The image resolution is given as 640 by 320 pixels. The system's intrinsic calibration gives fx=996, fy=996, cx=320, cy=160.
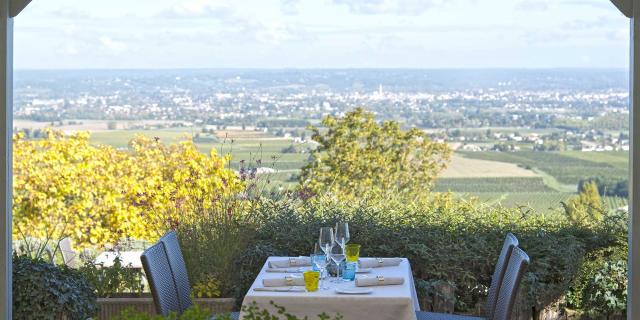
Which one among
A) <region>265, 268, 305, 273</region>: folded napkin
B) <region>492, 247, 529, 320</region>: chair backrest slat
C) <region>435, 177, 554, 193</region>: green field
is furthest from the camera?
<region>435, 177, 554, 193</region>: green field

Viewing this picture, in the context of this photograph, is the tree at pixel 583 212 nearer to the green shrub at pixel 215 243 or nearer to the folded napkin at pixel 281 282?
the green shrub at pixel 215 243

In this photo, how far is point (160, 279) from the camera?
482 centimetres

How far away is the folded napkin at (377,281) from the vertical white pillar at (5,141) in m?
1.98

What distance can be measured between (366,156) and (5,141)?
4335 millimetres

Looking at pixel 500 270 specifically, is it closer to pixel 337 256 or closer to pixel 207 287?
pixel 337 256

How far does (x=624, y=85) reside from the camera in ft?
34.5

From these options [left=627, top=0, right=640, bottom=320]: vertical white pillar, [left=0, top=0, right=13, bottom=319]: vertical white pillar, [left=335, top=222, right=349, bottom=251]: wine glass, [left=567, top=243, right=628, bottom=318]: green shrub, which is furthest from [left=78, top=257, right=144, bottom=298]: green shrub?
[left=627, top=0, right=640, bottom=320]: vertical white pillar

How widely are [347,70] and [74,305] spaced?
576cm

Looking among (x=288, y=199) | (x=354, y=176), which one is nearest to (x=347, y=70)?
(x=354, y=176)

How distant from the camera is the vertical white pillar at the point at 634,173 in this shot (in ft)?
16.8

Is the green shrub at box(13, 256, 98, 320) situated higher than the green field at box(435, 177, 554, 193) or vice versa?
the green field at box(435, 177, 554, 193)

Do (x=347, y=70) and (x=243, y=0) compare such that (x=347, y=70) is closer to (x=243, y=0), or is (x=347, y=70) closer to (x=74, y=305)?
(x=243, y=0)

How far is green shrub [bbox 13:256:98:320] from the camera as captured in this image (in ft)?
18.9

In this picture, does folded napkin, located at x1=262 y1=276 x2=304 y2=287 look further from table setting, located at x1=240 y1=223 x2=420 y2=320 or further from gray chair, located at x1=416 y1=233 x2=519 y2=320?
gray chair, located at x1=416 y1=233 x2=519 y2=320
